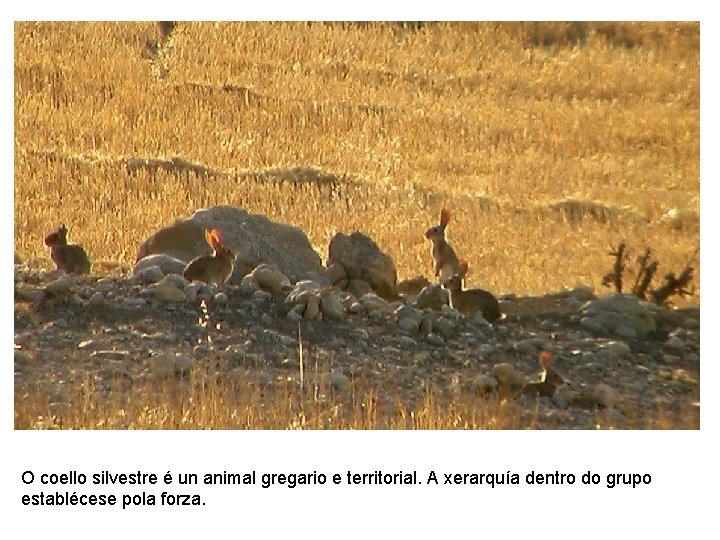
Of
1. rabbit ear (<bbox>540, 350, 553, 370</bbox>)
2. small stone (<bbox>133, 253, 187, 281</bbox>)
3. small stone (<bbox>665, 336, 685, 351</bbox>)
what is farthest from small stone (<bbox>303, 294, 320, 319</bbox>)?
small stone (<bbox>665, 336, 685, 351</bbox>)

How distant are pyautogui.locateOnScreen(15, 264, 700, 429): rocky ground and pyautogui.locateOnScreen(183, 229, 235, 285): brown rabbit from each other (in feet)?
0.56

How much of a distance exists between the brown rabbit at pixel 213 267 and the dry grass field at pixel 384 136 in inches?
81.4

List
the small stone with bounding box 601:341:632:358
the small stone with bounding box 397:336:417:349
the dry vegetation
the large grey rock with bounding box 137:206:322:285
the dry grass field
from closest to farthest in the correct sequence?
the dry vegetation, the small stone with bounding box 397:336:417:349, the small stone with bounding box 601:341:632:358, the large grey rock with bounding box 137:206:322:285, the dry grass field

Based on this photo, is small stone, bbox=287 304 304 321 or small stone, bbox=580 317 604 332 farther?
small stone, bbox=580 317 604 332

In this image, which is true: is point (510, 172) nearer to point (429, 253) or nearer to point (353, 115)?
point (353, 115)

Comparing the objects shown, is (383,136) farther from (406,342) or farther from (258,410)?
(258,410)

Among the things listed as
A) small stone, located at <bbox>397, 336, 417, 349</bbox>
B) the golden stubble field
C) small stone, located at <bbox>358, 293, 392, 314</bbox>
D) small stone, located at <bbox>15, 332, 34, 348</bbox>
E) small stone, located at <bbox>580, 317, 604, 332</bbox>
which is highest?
the golden stubble field

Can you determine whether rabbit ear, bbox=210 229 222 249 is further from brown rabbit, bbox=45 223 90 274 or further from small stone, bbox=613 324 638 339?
small stone, bbox=613 324 638 339

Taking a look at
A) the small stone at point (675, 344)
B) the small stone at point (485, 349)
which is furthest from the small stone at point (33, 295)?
the small stone at point (675, 344)

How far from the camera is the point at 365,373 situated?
7.86 metres

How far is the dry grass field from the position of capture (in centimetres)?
1266

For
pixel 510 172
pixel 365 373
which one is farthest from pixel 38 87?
pixel 365 373

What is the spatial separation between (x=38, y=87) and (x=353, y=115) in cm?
351

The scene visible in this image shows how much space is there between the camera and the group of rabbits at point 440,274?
774cm
